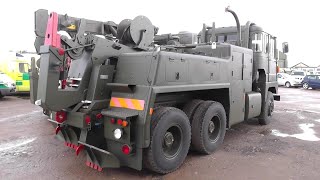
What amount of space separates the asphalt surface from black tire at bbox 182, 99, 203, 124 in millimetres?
817

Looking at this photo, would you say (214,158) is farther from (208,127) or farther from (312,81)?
(312,81)

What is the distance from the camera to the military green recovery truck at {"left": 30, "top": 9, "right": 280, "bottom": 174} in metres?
4.09

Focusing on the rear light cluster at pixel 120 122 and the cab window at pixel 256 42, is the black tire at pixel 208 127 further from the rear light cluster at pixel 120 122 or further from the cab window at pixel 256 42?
the cab window at pixel 256 42

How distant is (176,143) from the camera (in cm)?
477

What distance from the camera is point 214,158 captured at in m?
5.34

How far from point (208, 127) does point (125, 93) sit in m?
1.99

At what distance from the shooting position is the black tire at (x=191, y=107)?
5.31 metres

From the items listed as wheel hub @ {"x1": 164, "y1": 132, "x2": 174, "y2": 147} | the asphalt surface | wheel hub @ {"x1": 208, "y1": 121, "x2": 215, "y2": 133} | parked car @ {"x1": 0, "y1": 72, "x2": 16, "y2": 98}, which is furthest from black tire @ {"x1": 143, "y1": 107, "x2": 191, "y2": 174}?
parked car @ {"x1": 0, "y1": 72, "x2": 16, "y2": 98}

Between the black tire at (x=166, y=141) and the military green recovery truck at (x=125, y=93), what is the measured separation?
0.05 ft

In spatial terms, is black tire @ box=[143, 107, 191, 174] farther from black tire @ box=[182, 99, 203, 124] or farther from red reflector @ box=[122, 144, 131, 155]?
black tire @ box=[182, 99, 203, 124]

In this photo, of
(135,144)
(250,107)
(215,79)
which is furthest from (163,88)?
(250,107)

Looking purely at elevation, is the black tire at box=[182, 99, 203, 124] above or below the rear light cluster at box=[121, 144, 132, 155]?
above

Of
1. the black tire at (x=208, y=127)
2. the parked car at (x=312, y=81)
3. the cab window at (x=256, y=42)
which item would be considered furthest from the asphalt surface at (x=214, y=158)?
the parked car at (x=312, y=81)

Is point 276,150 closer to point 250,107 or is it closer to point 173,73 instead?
point 250,107
